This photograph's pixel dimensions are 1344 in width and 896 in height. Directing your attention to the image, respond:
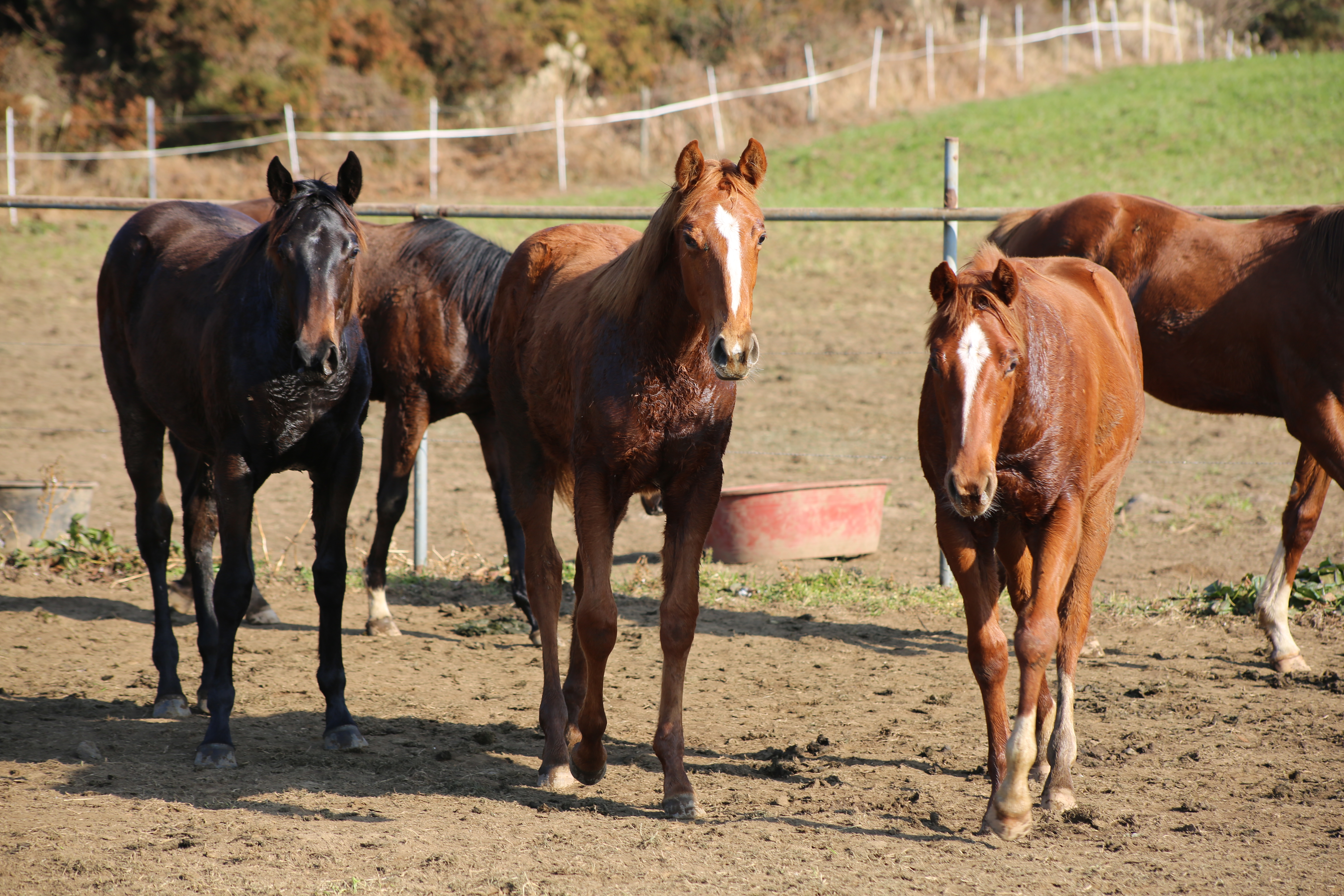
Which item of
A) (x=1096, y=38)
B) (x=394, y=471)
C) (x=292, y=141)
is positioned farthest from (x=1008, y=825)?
(x=1096, y=38)

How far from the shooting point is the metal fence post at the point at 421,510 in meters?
6.72

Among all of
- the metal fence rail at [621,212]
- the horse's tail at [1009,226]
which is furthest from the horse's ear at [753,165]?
the horse's tail at [1009,226]

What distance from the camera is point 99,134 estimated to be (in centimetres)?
2005

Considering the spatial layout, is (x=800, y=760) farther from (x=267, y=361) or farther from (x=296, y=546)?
(x=296, y=546)

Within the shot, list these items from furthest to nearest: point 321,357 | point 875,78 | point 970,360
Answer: point 875,78
point 321,357
point 970,360

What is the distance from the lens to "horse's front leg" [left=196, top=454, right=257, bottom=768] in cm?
386

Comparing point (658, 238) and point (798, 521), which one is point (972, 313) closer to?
point (658, 238)

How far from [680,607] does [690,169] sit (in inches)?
55.0

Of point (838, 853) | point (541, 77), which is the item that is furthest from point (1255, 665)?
point (541, 77)

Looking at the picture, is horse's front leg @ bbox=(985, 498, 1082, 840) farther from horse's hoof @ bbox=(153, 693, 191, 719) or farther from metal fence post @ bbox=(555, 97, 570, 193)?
metal fence post @ bbox=(555, 97, 570, 193)

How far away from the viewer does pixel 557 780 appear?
3641mm

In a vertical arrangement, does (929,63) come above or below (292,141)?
above

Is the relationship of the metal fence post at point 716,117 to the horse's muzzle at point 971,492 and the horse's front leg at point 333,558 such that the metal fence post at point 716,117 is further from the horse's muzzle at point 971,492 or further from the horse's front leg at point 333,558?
the horse's muzzle at point 971,492

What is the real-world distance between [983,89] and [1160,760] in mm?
23929
